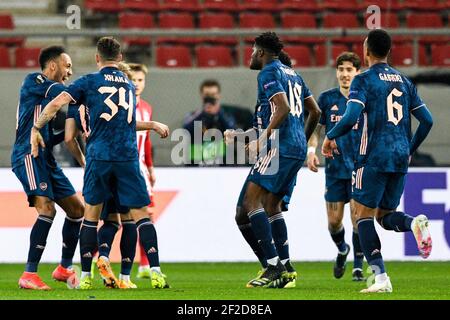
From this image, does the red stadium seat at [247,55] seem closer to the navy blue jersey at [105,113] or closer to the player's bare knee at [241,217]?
the player's bare knee at [241,217]

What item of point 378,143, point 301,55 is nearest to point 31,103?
point 378,143

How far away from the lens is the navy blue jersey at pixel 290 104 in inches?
374

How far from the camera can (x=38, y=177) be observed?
980 cm

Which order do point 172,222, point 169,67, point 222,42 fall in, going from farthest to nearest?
point 222,42 < point 169,67 < point 172,222

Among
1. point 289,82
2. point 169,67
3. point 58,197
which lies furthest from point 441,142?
point 58,197

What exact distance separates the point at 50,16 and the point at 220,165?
247 inches

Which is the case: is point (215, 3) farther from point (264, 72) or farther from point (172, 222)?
point (264, 72)

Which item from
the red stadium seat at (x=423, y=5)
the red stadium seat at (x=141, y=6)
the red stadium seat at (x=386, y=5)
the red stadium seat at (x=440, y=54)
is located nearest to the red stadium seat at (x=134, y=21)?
the red stadium seat at (x=141, y=6)

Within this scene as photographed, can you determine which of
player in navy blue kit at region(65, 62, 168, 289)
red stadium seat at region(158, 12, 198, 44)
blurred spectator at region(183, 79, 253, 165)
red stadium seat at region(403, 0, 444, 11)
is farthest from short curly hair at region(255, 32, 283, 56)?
red stadium seat at region(403, 0, 444, 11)

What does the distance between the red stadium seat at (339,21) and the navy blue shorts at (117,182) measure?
368 inches

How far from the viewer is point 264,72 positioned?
954 cm

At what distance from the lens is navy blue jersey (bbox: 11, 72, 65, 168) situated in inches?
387

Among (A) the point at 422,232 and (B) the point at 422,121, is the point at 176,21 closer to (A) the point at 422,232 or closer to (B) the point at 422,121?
(B) the point at 422,121
